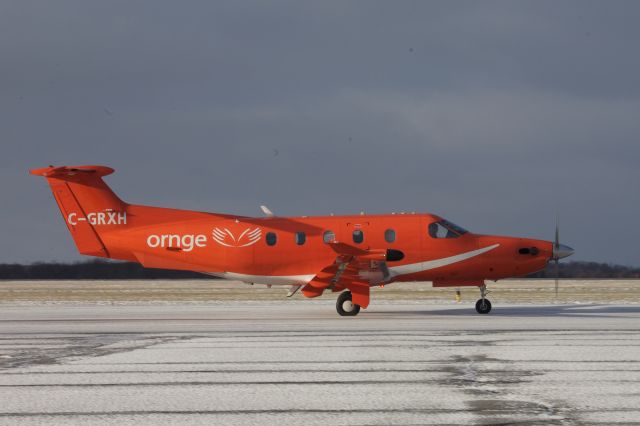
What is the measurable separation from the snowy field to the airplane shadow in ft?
10.3

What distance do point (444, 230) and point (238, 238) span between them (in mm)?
7063

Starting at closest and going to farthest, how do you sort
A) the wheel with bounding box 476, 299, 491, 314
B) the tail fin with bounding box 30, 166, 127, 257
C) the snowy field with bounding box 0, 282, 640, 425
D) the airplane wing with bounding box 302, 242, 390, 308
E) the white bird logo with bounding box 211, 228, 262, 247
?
the snowy field with bounding box 0, 282, 640, 425, the airplane wing with bounding box 302, 242, 390, 308, the wheel with bounding box 476, 299, 491, 314, the white bird logo with bounding box 211, 228, 262, 247, the tail fin with bounding box 30, 166, 127, 257

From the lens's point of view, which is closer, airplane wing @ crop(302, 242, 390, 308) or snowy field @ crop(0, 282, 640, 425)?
snowy field @ crop(0, 282, 640, 425)

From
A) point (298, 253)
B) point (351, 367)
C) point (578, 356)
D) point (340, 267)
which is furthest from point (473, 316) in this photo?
point (351, 367)

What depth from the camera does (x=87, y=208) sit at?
2934cm

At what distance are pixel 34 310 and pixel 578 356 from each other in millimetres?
22817

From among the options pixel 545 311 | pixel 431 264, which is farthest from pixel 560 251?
pixel 431 264

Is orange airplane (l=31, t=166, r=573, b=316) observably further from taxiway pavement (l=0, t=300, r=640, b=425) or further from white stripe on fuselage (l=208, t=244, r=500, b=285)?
taxiway pavement (l=0, t=300, r=640, b=425)

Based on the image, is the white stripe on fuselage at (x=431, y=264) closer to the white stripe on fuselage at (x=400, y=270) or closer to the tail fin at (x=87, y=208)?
the white stripe on fuselage at (x=400, y=270)

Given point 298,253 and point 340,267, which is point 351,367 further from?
point 298,253

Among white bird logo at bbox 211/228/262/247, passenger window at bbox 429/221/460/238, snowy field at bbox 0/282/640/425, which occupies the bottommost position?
snowy field at bbox 0/282/640/425

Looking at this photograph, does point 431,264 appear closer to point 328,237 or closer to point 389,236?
point 389,236

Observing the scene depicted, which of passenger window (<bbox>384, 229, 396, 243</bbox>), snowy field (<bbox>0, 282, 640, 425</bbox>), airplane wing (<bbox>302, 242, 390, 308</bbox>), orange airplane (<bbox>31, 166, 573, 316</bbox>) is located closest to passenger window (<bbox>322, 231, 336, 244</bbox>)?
orange airplane (<bbox>31, 166, 573, 316</bbox>)

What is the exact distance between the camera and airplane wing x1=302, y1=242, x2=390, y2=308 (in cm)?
2598
